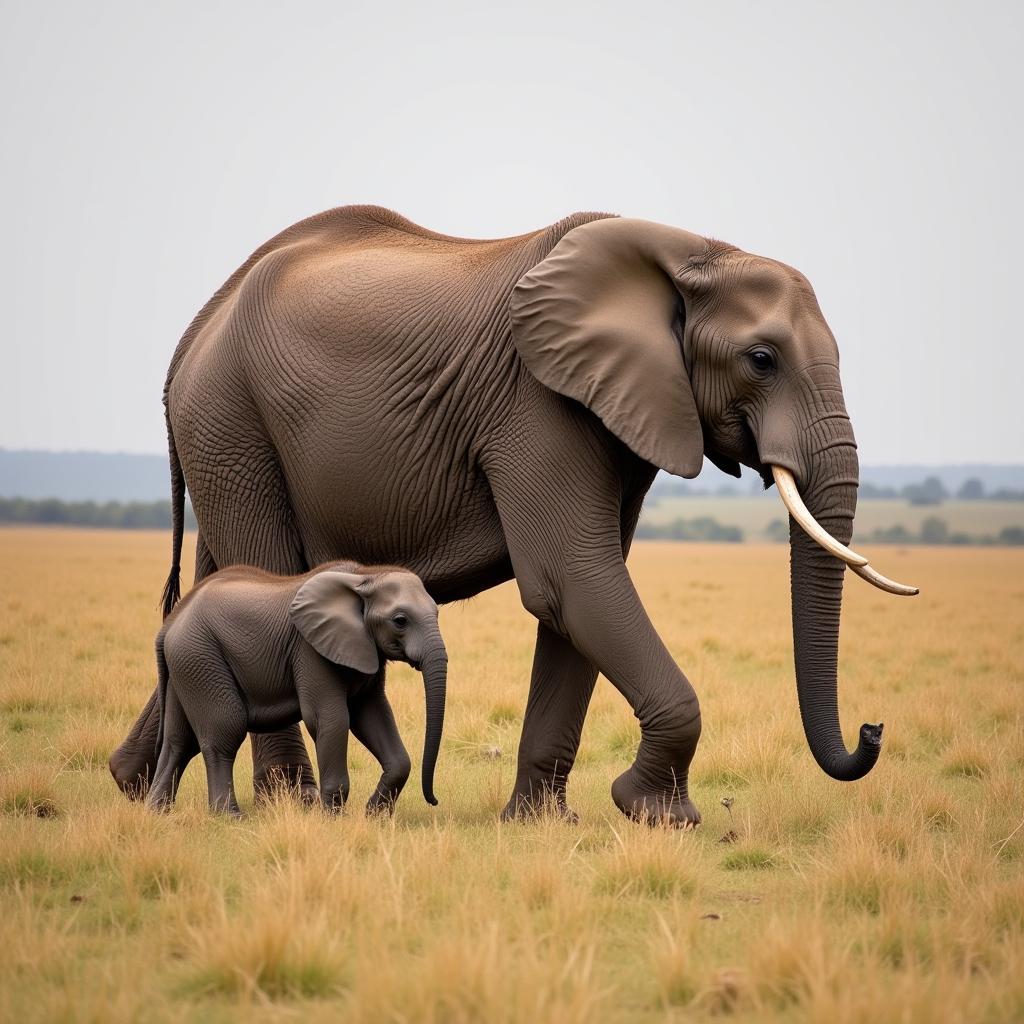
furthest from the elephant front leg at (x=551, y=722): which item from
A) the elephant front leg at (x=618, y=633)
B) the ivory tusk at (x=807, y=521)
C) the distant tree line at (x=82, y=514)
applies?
the distant tree line at (x=82, y=514)

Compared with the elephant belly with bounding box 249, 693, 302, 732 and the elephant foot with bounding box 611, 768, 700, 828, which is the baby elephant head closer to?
the elephant belly with bounding box 249, 693, 302, 732

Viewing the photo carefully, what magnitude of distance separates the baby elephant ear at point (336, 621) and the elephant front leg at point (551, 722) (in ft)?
3.41

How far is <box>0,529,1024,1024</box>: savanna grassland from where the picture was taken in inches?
177

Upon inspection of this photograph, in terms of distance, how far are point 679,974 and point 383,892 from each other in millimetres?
1342

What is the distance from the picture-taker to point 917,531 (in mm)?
143375

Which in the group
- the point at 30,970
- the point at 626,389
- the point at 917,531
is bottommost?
the point at 917,531

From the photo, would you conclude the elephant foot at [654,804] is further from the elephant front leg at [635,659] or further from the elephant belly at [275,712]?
the elephant belly at [275,712]

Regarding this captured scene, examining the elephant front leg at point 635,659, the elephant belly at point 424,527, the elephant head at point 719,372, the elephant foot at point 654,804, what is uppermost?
the elephant head at point 719,372

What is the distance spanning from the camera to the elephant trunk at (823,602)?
267 inches

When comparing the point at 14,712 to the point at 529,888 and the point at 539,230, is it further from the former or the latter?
the point at 529,888

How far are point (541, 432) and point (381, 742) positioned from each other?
5.81 ft

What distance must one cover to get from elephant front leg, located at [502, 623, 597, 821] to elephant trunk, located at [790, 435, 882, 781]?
4.12 feet

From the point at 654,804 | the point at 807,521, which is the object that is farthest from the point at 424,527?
the point at 807,521

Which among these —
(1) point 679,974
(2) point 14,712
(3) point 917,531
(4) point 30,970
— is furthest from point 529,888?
(3) point 917,531
